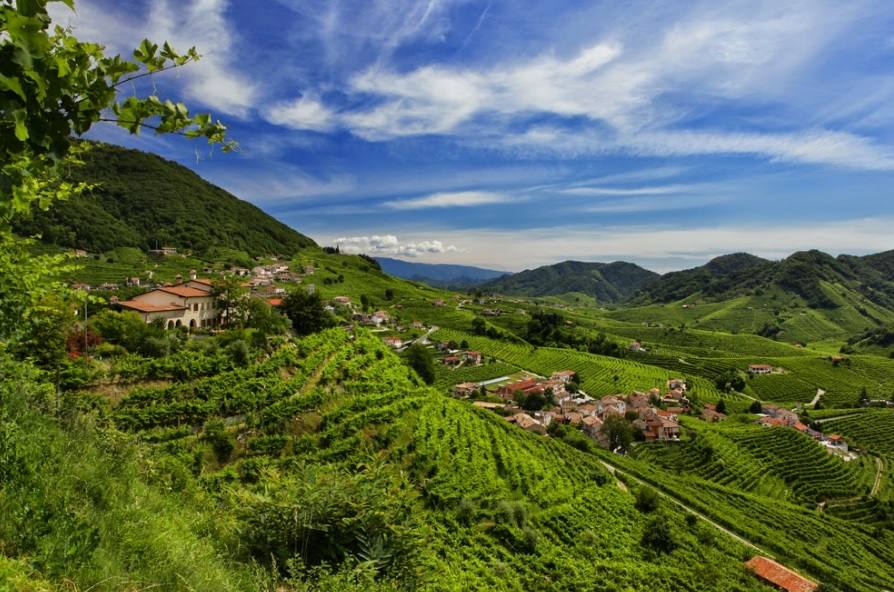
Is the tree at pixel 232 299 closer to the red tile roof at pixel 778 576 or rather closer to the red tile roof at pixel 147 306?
the red tile roof at pixel 147 306

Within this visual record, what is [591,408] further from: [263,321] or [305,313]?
[263,321]

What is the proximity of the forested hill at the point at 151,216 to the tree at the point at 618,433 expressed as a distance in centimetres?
11496

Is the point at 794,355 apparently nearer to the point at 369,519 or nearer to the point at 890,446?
the point at 890,446

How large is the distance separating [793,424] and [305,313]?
8755cm

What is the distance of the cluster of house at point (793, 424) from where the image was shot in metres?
73.4

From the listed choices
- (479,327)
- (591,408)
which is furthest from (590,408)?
(479,327)

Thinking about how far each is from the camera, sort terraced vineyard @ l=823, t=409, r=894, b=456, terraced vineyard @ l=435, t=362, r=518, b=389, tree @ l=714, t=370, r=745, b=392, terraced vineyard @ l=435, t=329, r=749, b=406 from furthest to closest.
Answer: tree @ l=714, t=370, r=745, b=392
terraced vineyard @ l=435, t=329, r=749, b=406
terraced vineyard @ l=435, t=362, r=518, b=389
terraced vineyard @ l=823, t=409, r=894, b=456

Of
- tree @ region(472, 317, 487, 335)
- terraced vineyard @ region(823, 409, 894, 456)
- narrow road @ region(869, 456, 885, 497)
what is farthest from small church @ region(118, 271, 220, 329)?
terraced vineyard @ region(823, 409, 894, 456)

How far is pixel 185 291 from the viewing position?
4400cm

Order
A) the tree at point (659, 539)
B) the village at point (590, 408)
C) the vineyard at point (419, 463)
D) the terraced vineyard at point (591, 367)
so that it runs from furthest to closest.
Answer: the terraced vineyard at point (591, 367) → the village at point (590, 408) → the tree at point (659, 539) → the vineyard at point (419, 463)

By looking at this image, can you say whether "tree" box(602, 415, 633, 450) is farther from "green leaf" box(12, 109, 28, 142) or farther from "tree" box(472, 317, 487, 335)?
"green leaf" box(12, 109, 28, 142)

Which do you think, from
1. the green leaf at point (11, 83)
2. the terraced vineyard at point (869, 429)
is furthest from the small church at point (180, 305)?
the terraced vineyard at point (869, 429)

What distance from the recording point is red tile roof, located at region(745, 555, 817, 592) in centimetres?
3259

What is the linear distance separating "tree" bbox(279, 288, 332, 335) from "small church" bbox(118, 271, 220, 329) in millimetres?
11002
